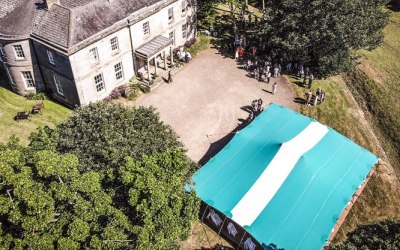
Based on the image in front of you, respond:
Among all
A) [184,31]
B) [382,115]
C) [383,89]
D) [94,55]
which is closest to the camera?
[94,55]

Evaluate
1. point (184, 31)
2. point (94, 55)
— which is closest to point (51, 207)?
point (94, 55)

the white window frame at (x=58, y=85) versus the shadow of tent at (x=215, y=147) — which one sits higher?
the white window frame at (x=58, y=85)

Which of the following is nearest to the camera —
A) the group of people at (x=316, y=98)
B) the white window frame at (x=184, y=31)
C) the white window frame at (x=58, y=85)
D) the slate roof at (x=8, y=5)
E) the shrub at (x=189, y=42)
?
the slate roof at (x=8, y=5)

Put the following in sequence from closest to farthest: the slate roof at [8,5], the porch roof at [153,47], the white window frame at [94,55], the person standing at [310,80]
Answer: the white window frame at [94,55], the slate roof at [8,5], the porch roof at [153,47], the person standing at [310,80]

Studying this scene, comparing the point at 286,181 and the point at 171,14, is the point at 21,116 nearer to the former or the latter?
the point at 171,14

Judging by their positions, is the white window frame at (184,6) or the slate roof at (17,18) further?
the white window frame at (184,6)

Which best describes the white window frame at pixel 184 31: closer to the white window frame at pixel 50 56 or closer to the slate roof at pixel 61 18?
the slate roof at pixel 61 18

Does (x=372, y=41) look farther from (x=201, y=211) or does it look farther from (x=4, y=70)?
(x=4, y=70)

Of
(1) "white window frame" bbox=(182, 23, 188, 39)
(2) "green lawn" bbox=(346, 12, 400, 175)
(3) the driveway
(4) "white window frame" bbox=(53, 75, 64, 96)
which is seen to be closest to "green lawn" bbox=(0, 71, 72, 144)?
(4) "white window frame" bbox=(53, 75, 64, 96)

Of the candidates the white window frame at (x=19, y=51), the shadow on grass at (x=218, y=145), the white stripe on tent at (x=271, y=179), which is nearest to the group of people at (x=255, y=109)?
the shadow on grass at (x=218, y=145)
